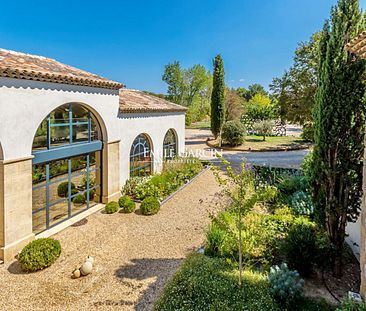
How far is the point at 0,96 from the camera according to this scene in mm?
8195

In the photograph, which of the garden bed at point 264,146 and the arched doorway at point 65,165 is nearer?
the arched doorway at point 65,165

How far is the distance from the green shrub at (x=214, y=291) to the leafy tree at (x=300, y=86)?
25.1 m

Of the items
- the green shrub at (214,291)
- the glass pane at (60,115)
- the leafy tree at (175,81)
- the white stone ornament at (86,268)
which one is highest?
the leafy tree at (175,81)

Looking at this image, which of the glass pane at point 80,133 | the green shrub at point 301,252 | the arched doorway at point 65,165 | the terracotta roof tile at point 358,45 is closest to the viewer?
the terracotta roof tile at point 358,45

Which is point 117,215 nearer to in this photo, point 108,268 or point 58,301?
point 108,268

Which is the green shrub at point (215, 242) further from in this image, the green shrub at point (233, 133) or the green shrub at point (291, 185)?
the green shrub at point (233, 133)

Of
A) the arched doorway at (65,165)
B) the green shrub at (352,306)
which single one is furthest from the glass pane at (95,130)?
the green shrub at (352,306)

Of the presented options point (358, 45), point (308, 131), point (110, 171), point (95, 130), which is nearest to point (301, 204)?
point (358, 45)

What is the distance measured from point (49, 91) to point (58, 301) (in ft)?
22.4

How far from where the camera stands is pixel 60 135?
11.0m

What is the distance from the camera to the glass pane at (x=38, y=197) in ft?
33.9

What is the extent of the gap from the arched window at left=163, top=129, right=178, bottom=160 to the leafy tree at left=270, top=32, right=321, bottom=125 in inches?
615

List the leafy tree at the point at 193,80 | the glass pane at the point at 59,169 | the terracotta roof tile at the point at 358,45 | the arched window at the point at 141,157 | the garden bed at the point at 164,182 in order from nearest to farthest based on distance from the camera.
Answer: the terracotta roof tile at the point at 358,45 < the glass pane at the point at 59,169 < the garden bed at the point at 164,182 < the arched window at the point at 141,157 < the leafy tree at the point at 193,80

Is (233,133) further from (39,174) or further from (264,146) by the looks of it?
(39,174)
